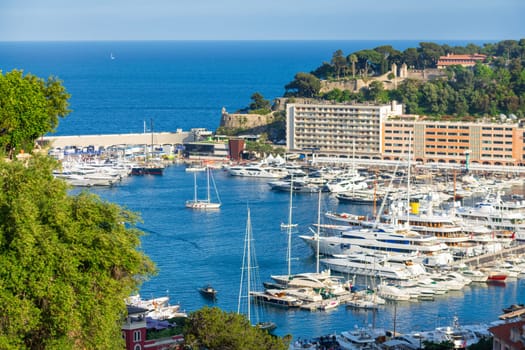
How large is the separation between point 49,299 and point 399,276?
39.0 feet

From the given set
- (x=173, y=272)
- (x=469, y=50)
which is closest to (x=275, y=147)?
(x=469, y=50)

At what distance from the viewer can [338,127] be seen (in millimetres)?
36312

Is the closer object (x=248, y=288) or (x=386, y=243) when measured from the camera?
(x=248, y=288)

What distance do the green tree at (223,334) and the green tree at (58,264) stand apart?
1.88 meters

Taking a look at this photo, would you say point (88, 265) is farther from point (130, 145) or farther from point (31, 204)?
point (130, 145)

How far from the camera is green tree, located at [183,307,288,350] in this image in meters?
10.0

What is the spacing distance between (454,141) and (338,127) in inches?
146

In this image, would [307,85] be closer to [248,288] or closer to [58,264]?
[248,288]

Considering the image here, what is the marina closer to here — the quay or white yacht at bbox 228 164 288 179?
white yacht at bbox 228 164 288 179

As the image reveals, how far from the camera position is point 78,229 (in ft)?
25.7

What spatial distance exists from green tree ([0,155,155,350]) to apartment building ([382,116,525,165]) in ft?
86.0

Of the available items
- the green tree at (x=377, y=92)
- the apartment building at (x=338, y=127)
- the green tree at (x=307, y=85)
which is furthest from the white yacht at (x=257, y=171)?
the green tree at (x=307, y=85)

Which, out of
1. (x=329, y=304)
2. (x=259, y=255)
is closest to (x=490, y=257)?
(x=259, y=255)

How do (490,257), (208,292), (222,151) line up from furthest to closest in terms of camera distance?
1. (222,151)
2. (490,257)
3. (208,292)
